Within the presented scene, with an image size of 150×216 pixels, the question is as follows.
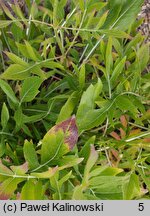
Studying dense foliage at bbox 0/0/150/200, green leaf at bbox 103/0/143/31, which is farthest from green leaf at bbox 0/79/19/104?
green leaf at bbox 103/0/143/31

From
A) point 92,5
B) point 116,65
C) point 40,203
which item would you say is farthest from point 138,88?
point 40,203

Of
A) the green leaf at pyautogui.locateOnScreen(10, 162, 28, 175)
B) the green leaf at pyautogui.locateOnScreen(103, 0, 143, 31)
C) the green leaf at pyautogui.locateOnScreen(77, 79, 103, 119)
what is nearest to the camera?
the green leaf at pyautogui.locateOnScreen(10, 162, 28, 175)

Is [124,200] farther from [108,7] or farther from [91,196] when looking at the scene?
[108,7]

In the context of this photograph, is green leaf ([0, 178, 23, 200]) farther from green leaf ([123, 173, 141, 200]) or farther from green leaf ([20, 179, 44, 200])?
green leaf ([123, 173, 141, 200])

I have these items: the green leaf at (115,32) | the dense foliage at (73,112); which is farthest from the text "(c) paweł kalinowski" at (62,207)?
the green leaf at (115,32)

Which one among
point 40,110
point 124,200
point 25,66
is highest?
point 25,66

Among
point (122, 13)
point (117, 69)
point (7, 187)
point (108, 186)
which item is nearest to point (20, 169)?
point (7, 187)
